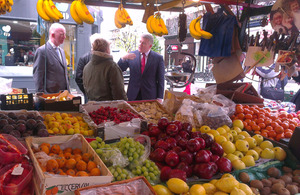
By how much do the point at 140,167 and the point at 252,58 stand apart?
89.6 inches

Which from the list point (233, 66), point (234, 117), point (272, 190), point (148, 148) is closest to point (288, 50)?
point (233, 66)

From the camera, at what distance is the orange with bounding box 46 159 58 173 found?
1.48 meters

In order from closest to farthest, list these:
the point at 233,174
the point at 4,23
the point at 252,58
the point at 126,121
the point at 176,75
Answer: the point at 233,174 → the point at 126,121 → the point at 252,58 → the point at 176,75 → the point at 4,23

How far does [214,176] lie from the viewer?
5.77 feet

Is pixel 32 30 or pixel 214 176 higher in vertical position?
pixel 32 30

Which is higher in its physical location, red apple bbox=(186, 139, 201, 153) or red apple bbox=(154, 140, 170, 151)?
red apple bbox=(186, 139, 201, 153)

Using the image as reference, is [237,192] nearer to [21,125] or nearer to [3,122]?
[21,125]

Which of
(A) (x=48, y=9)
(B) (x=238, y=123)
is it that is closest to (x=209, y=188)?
(B) (x=238, y=123)

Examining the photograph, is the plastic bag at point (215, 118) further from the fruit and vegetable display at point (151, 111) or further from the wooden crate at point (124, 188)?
the wooden crate at point (124, 188)

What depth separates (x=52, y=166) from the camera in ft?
4.89

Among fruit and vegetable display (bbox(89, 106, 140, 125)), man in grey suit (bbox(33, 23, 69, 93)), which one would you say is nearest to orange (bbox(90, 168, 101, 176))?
fruit and vegetable display (bbox(89, 106, 140, 125))

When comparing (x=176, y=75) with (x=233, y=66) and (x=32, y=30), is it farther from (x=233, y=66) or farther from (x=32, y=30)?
(x=32, y=30)

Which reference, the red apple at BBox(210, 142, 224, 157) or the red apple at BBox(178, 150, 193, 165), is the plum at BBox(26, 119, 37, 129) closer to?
the red apple at BBox(178, 150, 193, 165)

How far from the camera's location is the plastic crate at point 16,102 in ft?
8.69
